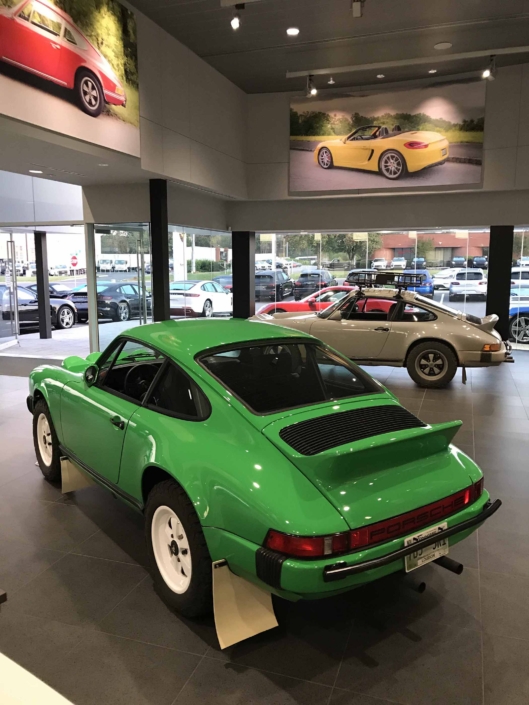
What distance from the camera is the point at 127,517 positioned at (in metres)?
4.00

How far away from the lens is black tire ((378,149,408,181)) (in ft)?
37.1

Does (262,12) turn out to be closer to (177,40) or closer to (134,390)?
(177,40)

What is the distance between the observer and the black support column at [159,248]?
9195mm

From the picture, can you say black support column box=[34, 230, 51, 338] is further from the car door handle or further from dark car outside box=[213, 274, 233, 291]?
the car door handle

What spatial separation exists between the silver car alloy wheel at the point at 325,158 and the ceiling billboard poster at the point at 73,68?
5012 millimetres

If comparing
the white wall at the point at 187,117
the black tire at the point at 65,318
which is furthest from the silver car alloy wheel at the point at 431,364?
the black tire at the point at 65,318

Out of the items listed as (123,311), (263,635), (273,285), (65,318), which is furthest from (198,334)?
(65,318)

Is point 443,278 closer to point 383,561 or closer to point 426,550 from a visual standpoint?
point 426,550

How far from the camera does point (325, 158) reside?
11.7 m

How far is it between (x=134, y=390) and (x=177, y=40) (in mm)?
7543

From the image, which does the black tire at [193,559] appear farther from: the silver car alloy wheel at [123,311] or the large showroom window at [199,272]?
the large showroom window at [199,272]

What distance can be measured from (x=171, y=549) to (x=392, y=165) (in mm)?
10281

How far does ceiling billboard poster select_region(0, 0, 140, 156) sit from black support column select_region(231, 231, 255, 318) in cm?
559

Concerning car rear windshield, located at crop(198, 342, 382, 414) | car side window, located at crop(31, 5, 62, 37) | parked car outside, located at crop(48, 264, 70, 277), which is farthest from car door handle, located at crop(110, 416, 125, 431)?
parked car outside, located at crop(48, 264, 70, 277)
